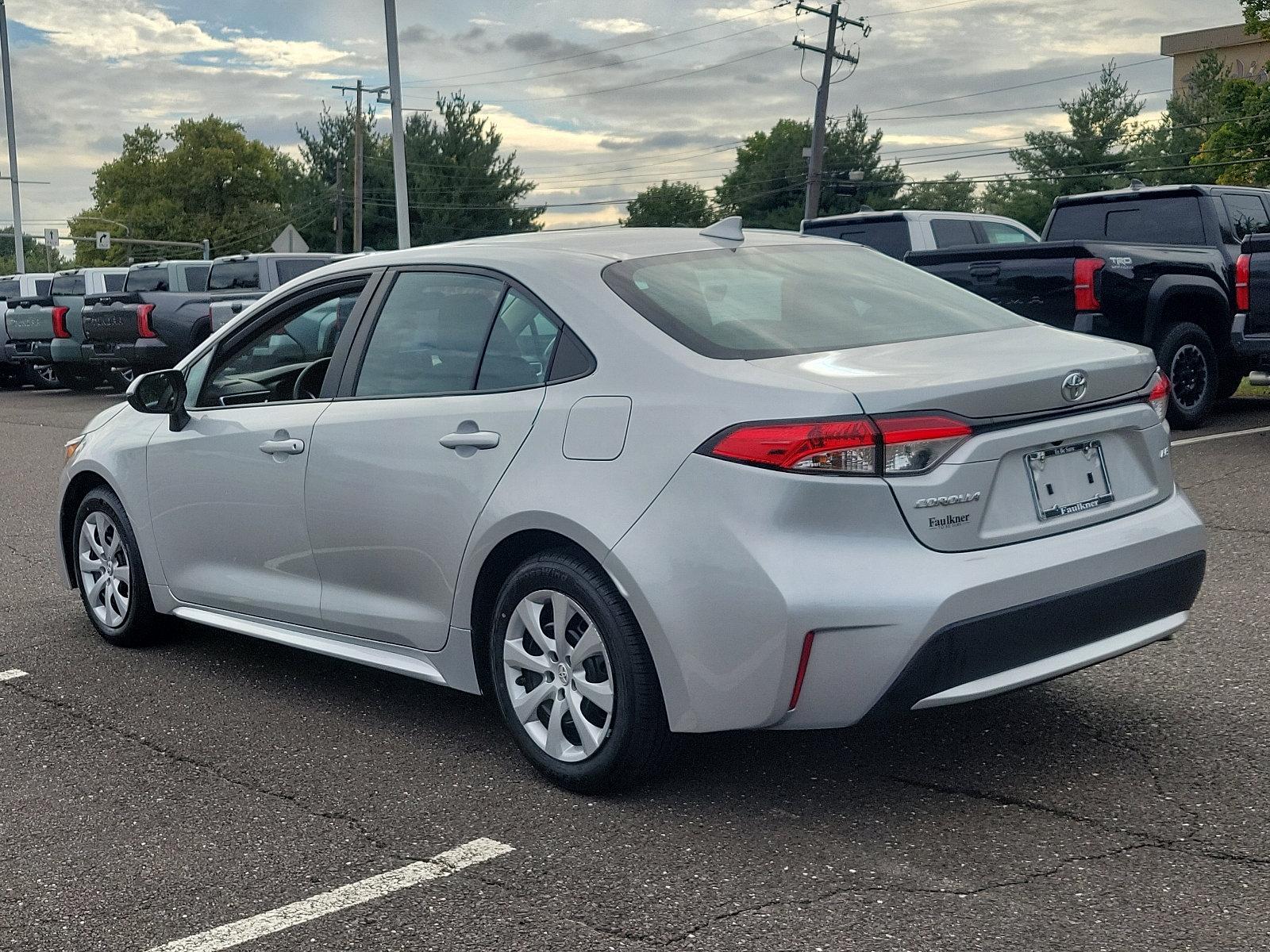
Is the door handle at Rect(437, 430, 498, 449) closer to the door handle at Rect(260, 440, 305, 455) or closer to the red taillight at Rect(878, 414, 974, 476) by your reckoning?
the door handle at Rect(260, 440, 305, 455)

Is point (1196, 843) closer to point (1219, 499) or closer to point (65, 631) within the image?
point (65, 631)

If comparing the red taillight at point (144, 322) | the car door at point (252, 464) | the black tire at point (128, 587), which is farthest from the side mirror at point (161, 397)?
the red taillight at point (144, 322)

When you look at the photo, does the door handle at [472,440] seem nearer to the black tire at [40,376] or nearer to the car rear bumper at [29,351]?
the car rear bumper at [29,351]

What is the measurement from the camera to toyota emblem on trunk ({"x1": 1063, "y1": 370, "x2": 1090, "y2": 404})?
404 centimetres

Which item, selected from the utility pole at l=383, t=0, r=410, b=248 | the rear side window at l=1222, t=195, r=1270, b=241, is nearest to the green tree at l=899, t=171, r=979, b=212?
the utility pole at l=383, t=0, r=410, b=248

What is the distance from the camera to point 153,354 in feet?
62.8

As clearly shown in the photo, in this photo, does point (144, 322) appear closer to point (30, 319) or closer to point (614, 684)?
point (30, 319)

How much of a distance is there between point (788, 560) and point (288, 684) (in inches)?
103

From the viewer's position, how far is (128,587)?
616 cm

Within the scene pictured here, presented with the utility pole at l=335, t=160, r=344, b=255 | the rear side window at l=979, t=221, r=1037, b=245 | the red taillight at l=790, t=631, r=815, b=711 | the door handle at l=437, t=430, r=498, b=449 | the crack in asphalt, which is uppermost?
the utility pole at l=335, t=160, r=344, b=255

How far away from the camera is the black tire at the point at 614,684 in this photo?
4.00m

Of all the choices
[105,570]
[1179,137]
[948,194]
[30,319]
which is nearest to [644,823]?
[105,570]

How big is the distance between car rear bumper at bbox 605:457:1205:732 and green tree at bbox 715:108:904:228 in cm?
6361

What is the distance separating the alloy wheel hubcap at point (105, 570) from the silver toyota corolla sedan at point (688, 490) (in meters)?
0.87
